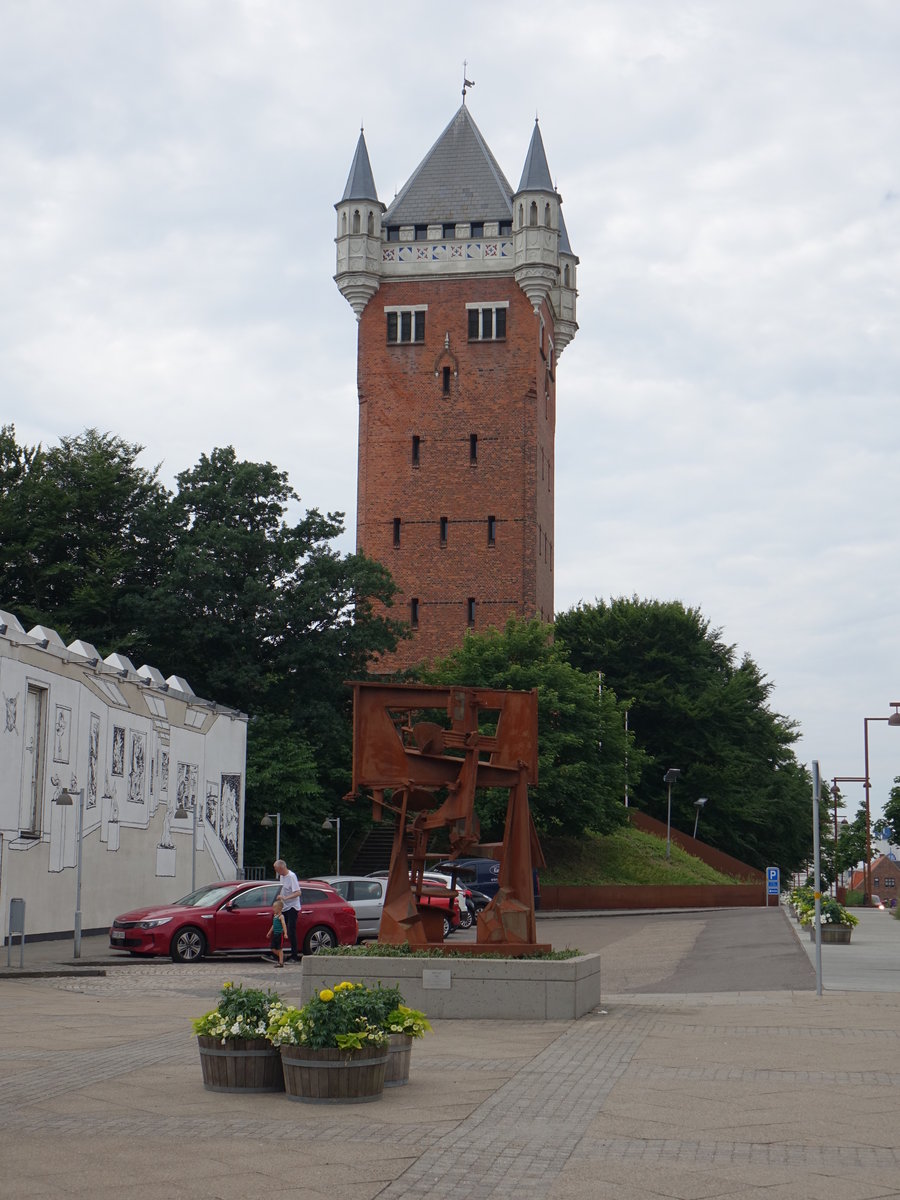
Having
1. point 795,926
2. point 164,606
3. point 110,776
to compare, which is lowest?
point 795,926

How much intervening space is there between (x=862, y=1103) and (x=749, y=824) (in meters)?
60.9

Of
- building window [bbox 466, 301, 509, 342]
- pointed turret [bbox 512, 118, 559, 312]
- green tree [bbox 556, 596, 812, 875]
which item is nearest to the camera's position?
green tree [bbox 556, 596, 812, 875]

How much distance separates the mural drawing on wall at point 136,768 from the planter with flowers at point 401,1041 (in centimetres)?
2612

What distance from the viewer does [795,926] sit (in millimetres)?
37219

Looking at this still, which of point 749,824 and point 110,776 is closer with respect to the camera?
point 110,776

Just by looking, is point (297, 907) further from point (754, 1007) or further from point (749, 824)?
point (749, 824)

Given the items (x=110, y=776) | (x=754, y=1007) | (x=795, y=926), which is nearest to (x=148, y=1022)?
(x=754, y=1007)

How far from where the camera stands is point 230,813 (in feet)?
141

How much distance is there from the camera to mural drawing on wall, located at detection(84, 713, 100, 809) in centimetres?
3321

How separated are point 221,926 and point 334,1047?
1605cm

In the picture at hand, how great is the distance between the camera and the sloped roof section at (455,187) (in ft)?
249

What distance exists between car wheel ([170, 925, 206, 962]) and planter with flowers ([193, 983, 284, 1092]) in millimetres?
15251

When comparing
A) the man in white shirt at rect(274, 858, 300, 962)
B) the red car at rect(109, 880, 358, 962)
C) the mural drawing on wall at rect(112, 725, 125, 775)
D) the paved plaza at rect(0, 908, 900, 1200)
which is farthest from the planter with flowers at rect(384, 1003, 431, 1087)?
the mural drawing on wall at rect(112, 725, 125, 775)

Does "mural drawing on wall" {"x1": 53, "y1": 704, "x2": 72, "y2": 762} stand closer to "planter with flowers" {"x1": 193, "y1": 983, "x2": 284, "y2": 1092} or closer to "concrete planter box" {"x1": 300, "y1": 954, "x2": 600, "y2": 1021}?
"concrete planter box" {"x1": 300, "y1": 954, "x2": 600, "y2": 1021}
